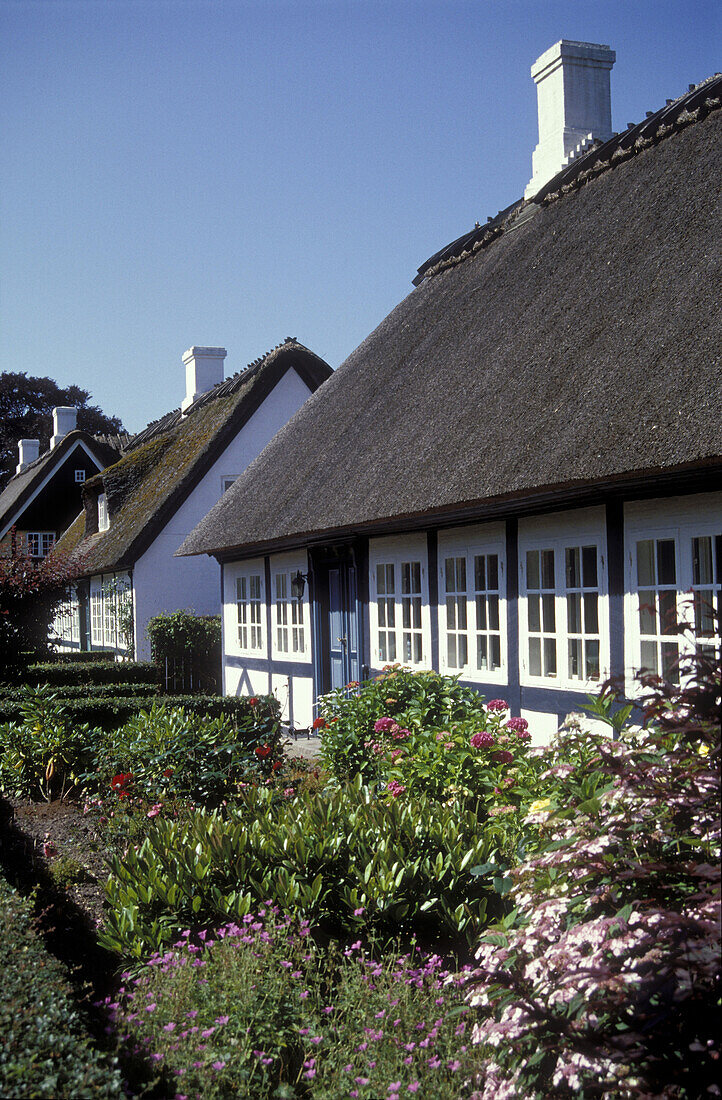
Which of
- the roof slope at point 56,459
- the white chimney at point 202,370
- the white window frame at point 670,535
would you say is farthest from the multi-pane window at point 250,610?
the roof slope at point 56,459

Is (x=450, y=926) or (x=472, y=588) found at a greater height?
(x=472, y=588)

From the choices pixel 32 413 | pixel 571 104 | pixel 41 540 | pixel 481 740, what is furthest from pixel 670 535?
pixel 32 413

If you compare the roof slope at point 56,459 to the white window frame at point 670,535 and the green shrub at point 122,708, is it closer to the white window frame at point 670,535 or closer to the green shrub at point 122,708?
the green shrub at point 122,708

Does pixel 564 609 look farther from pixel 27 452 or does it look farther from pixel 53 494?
pixel 27 452

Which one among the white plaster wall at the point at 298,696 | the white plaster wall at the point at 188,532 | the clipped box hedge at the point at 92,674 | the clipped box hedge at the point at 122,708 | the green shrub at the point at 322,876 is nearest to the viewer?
the green shrub at the point at 322,876

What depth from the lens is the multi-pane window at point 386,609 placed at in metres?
11.9

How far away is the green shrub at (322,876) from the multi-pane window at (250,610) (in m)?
10.3

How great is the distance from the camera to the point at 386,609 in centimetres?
1202

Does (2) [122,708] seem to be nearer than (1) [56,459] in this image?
Yes

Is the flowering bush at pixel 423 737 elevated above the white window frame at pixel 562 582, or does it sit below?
below

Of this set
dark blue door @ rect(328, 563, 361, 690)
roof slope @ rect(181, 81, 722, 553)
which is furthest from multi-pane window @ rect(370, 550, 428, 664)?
roof slope @ rect(181, 81, 722, 553)

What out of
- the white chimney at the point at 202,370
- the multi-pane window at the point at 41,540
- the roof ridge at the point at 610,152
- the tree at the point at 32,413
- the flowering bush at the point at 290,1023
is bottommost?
the flowering bush at the point at 290,1023

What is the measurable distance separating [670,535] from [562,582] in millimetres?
1393

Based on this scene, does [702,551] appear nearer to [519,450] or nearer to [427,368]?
[519,450]
